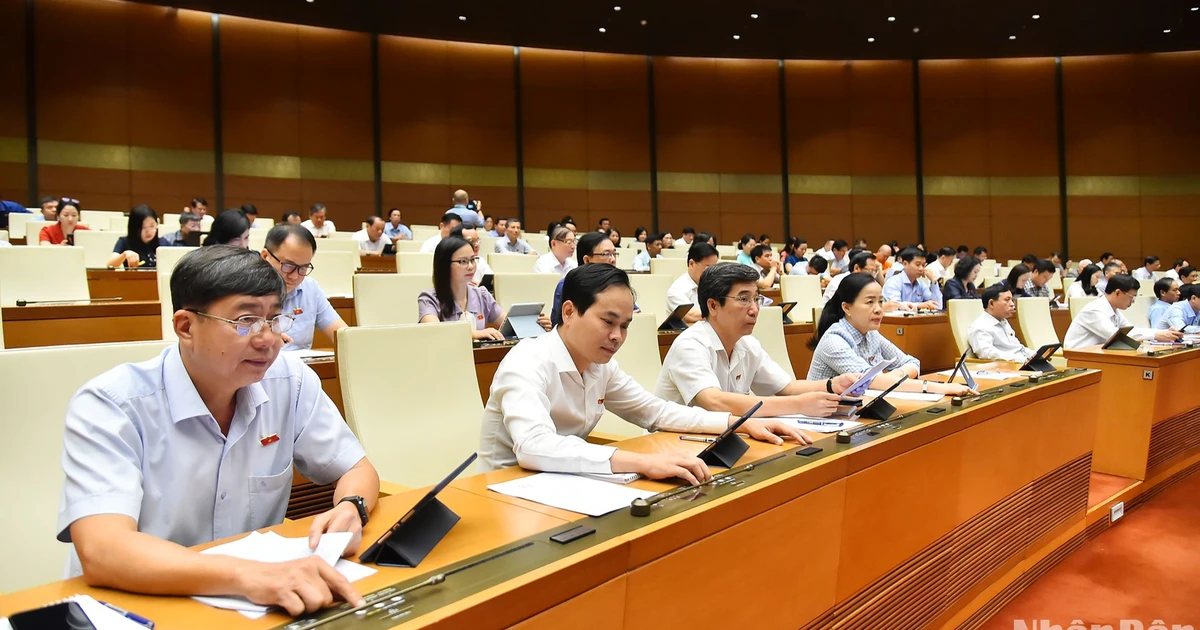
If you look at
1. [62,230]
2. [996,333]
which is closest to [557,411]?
[996,333]

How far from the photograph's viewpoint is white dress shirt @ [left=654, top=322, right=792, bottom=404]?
227 cm

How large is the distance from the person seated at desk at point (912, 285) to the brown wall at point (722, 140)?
5889 millimetres

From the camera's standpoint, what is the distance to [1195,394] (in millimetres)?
3988

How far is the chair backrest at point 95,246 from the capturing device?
524cm

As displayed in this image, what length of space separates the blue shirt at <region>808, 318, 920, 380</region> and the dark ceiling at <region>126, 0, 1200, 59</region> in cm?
719

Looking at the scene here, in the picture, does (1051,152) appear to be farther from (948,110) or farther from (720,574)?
(720,574)

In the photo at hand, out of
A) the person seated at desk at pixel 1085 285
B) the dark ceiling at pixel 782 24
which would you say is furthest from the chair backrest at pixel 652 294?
the dark ceiling at pixel 782 24

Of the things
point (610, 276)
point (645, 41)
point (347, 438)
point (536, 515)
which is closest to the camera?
point (536, 515)

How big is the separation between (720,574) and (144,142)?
10.4 m

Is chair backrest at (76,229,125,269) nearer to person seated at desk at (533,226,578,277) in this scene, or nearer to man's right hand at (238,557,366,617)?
person seated at desk at (533,226,578,277)

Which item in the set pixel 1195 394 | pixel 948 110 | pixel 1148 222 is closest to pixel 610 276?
pixel 1195 394

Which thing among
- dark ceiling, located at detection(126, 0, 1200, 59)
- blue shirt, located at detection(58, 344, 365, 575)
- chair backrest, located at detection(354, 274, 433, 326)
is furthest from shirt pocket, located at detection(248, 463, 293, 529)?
dark ceiling, located at detection(126, 0, 1200, 59)

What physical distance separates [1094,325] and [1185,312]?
6.68 ft

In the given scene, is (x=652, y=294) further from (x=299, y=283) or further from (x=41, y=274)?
(x=41, y=274)
